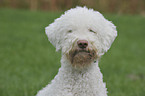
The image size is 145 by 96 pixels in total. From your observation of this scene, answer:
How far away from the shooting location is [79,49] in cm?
424

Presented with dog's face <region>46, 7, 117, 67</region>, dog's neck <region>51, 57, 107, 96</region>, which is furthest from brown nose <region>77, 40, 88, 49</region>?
dog's neck <region>51, 57, 107, 96</region>

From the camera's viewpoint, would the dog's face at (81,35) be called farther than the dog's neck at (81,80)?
No

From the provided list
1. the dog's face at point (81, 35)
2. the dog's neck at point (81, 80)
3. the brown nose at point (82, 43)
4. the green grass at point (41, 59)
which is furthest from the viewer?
the green grass at point (41, 59)

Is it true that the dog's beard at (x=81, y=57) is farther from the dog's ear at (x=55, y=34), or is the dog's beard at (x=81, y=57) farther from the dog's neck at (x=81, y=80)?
the dog's ear at (x=55, y=34)

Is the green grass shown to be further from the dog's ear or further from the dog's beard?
the dog's beard

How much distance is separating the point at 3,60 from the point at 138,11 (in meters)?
21.5

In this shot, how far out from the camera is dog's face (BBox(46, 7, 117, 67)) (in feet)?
14.1

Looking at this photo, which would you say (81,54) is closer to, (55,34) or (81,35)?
(81,35)

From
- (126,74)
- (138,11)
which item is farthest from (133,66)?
(138,11)

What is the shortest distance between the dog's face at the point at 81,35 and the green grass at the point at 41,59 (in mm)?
2232

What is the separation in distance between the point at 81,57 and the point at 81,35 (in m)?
0.31

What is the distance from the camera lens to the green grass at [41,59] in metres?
7.45

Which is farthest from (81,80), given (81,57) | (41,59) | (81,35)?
(41,59)

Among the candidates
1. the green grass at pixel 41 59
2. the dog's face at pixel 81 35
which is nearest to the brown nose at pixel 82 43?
the dog's face at pixel 81 35
